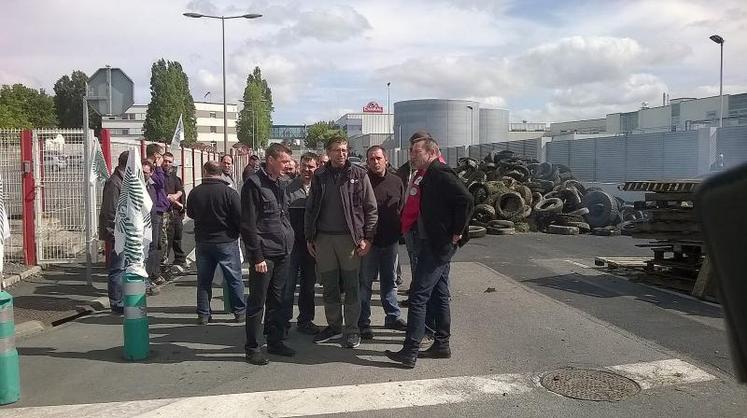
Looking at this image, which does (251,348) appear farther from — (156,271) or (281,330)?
(156,271)

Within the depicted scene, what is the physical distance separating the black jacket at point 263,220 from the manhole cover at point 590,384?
266 cm

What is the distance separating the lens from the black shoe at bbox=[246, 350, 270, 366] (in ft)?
18.5

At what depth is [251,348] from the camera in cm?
571

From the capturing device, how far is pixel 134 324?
5719 mm

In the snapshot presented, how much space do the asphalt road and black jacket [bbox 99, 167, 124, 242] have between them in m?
Result: 1.14

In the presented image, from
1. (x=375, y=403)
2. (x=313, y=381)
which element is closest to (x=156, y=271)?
(x=313, y=381)

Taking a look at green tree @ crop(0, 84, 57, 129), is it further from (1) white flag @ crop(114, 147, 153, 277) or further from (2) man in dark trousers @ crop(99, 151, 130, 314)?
(1) white flag @ crop(114, 147, 153, 277)

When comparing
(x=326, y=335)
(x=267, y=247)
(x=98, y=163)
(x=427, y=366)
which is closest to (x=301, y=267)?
(x=326, y=335)

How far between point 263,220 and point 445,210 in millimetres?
1698

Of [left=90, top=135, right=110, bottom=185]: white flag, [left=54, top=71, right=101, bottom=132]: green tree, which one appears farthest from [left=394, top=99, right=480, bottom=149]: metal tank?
[left=90, top=135, right=110, bottom=185]: white flag

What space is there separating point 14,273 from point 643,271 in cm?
994

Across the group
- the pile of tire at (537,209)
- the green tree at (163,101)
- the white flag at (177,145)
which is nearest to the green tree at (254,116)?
the green tree at (163,101)

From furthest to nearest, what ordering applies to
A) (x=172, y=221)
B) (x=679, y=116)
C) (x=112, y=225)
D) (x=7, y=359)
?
(x=679, y=116)
(x=172, y=221)
(x=112, y=225)
(x=7, y=359)

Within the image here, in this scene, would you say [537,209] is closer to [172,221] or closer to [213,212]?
[172,221]
